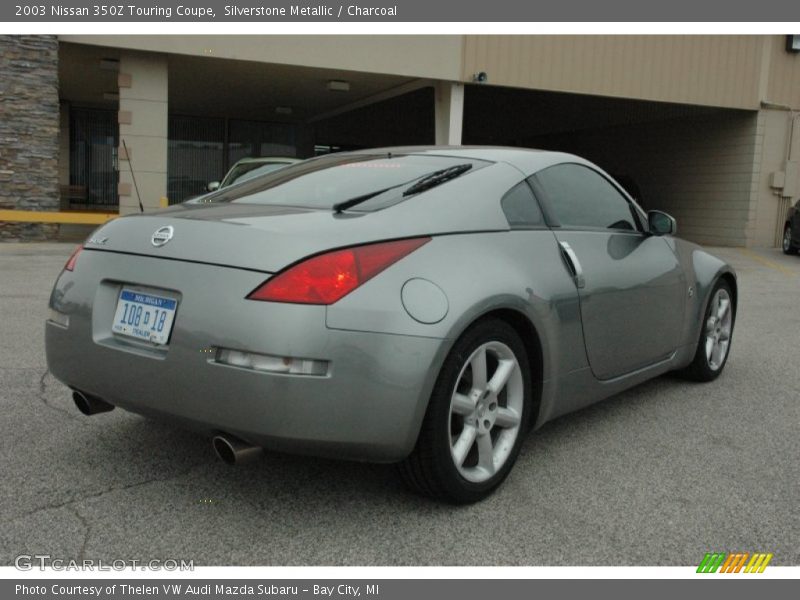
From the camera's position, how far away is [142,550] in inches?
99.7

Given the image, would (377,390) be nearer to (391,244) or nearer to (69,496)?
(391,244)

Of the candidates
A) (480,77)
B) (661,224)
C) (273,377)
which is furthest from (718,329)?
(480,77)

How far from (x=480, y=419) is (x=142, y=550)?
1.26 meters

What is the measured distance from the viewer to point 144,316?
2.77 m

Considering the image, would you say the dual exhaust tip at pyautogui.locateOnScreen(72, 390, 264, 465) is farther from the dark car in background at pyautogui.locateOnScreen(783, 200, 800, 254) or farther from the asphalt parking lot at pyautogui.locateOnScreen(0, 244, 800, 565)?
the dark car in background at pyautogui.locateOnScreen(783, 200, 800, 254)

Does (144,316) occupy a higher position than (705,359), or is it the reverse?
(144,316)

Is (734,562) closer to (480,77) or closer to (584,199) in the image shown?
(584,199)

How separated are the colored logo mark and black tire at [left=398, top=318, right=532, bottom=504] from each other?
0.80 m

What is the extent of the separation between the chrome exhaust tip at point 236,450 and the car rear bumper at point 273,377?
0.06 meters

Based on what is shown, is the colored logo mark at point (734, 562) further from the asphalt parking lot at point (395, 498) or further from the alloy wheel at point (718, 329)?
the alloy wheel at point (718, 329)

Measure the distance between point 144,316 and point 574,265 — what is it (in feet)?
5.91

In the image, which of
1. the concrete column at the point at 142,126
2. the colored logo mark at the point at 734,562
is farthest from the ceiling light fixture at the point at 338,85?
the colored logo mark at the point at 734,562

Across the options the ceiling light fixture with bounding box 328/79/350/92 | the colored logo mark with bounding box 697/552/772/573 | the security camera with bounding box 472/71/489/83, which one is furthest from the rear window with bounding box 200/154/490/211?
the ceiling light fixture with bounding box 328/79/350/92

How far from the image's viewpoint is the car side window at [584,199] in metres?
3.65
